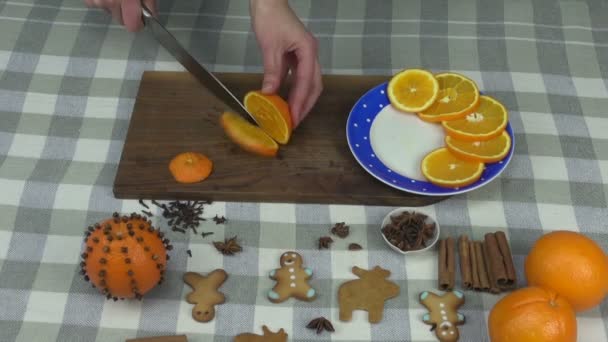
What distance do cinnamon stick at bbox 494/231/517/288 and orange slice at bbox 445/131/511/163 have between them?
0.54 ft

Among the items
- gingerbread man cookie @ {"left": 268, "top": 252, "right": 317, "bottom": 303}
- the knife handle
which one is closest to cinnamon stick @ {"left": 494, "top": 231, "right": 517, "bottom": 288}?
gingerbread man cookie @ {"left": 268, "top": 252, "right": 317, "bottom": 303}

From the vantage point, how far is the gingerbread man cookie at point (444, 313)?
1.20 metres

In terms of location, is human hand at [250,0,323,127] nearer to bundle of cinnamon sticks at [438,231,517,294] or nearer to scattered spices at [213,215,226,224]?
scattered spices at [213,215,226,224]

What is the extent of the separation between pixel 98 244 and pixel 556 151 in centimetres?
102

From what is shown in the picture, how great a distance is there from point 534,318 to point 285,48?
773 millimetres

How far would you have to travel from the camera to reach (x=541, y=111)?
167cm

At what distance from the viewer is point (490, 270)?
4.24 feet

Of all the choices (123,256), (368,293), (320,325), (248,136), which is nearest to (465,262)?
(368,293)

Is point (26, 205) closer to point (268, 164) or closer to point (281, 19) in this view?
point (268, 164)

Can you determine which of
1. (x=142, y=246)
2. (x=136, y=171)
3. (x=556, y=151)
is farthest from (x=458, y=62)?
(x=142, y=246)

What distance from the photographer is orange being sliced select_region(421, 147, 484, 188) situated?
1385 millimetres

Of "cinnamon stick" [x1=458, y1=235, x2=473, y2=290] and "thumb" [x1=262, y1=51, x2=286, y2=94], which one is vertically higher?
"thumb" [x1=262, y1=51, x2=286, y2=94]

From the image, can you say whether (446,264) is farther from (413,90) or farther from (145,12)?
(145,12)

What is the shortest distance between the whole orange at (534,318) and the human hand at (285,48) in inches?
25.0
